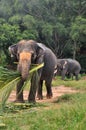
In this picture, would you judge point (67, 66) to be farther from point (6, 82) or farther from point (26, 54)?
point (6, 82)

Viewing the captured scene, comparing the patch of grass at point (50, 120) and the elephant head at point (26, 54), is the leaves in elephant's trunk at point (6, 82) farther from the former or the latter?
the patch of grass at point (50, 120)

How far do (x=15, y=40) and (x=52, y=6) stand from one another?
5.44 meters

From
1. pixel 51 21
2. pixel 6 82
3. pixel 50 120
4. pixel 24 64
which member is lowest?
pixel 51 21

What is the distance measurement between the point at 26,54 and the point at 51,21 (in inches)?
913

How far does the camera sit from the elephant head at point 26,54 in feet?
25.4

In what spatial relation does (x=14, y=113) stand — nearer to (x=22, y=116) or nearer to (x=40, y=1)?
(x=22, y=116)

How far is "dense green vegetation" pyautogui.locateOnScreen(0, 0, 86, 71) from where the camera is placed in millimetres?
29531

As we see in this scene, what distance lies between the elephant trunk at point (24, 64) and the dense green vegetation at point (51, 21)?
67.2 ft

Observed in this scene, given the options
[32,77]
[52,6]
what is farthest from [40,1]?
[32,77]

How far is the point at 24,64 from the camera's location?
25.8 ft

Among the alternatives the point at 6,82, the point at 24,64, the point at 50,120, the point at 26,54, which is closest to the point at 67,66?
the point at 26,54

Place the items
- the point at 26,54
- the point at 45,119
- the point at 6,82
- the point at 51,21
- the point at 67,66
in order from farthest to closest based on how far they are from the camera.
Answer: the point at 51,21
the point at 67,66
the point at 26,54
the point at 6,82
the point at 45,119

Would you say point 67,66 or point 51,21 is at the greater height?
point 51,21

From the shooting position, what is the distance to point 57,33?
103 ft
